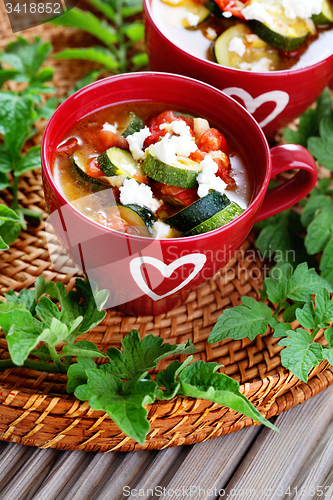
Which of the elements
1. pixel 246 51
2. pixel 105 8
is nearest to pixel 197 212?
pixel 246 51

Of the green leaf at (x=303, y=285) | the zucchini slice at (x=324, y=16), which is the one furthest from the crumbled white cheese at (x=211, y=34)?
the green leaf at (x=303, y=285)

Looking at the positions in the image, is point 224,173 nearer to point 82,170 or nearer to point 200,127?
point 200,127

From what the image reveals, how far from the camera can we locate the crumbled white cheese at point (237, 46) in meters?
1.92

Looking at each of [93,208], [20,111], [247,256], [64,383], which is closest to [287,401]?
[247,256]

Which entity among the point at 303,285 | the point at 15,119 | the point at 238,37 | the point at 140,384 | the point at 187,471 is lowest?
the point at 187,471

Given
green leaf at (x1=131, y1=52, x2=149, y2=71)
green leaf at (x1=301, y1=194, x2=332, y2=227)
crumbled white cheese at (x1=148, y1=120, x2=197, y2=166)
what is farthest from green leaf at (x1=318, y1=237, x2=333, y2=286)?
green leaf at (x1=131, y1=52, x2=149, y2=71)

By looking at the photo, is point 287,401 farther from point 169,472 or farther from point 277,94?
point 277,94

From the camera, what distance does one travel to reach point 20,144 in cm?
206

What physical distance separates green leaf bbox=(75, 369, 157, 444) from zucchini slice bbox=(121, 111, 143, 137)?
2.47ft

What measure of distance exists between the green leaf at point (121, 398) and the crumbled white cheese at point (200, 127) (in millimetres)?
802

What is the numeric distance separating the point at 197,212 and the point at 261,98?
69 cm

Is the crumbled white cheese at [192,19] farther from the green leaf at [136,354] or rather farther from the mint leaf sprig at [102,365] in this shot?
the green leaf at [136,354]

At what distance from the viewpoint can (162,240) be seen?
4.35 ft

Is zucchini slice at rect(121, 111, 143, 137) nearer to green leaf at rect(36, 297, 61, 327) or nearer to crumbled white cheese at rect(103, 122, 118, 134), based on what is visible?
crumbled white cheese at rect(103, 122, 118, 134)
